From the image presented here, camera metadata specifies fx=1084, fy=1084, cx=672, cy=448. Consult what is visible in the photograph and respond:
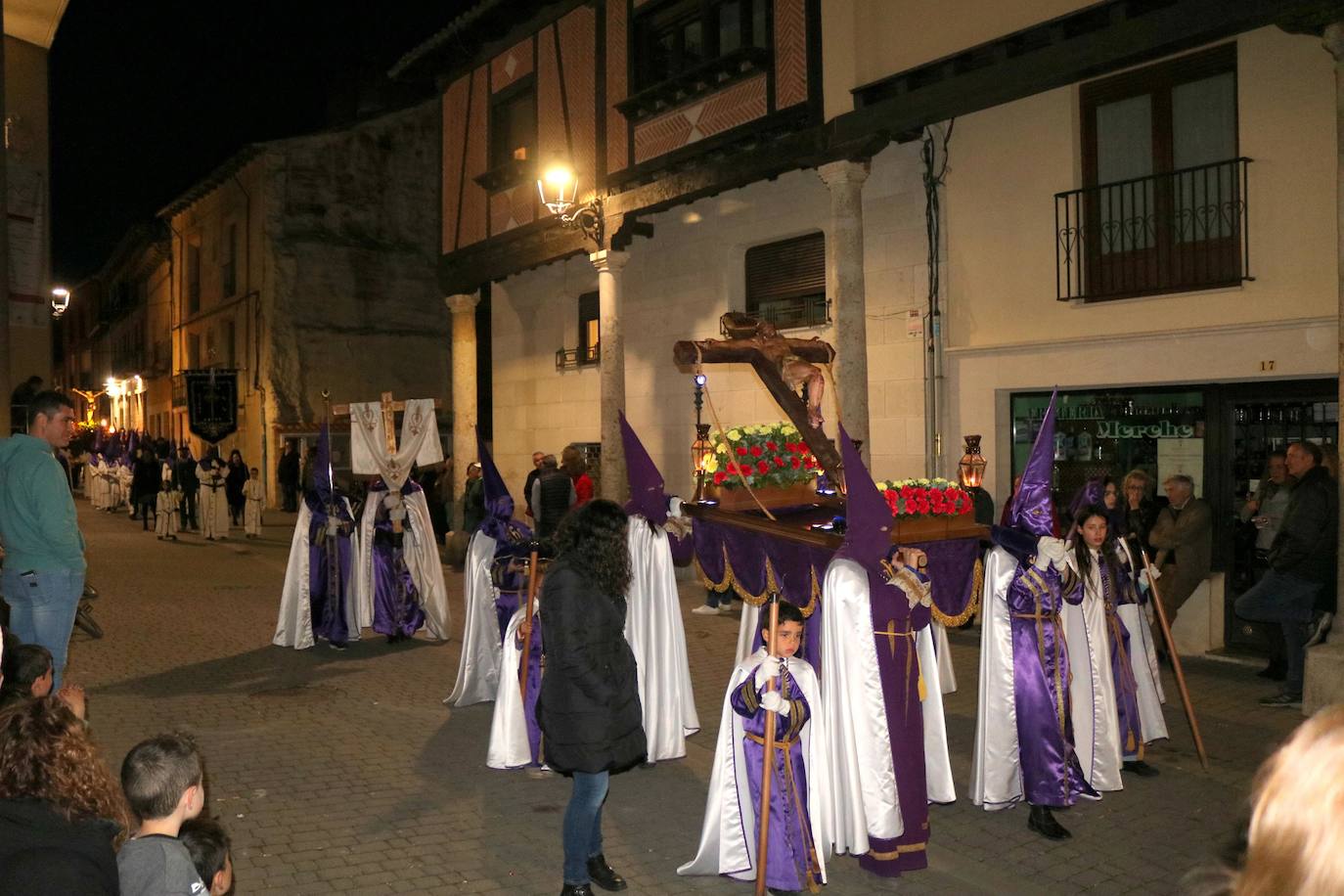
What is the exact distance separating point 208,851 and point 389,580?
27.2 feet

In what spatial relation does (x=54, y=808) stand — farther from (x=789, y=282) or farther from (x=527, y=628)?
(x=789, y=282)

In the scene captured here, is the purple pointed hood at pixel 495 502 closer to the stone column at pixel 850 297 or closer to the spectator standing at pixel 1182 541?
the stone column at pixel 850 297

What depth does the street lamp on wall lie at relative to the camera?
14.4m

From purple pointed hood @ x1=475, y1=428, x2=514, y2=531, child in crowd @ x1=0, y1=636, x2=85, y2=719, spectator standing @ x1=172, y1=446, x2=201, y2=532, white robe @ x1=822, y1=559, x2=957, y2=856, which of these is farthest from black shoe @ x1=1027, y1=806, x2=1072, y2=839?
spectator standing @ x1=172, y1=446, x2=201, y2=532

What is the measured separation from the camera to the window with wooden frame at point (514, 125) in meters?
17.5

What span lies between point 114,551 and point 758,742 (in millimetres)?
18687

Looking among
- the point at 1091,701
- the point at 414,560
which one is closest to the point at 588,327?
the point at 414,560

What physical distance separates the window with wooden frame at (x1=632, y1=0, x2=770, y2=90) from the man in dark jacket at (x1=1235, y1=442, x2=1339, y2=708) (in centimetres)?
789

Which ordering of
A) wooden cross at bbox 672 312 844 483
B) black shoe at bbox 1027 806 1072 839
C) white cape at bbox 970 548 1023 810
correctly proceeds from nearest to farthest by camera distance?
black shoe at bbox 1027 806 1072 839
white cape at bbox 970 548 1023 810
wooden cross at bbox 672 312 844 483

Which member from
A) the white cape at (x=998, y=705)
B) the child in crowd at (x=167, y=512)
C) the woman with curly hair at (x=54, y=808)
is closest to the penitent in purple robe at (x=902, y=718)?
the white cape at (x=998, y=705)

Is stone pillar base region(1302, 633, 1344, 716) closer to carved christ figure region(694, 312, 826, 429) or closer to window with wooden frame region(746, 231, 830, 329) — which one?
carved christ figure region(694, 312, 826, 429)

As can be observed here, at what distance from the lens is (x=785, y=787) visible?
5082 millimetres

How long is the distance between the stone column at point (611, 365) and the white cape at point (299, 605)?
4819 millimetres

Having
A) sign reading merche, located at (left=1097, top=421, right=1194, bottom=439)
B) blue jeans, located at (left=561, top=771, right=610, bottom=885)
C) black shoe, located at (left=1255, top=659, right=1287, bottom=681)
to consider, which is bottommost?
black shoe, located at (left=1255, top=659, right=1287, bottom=681)
